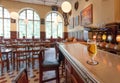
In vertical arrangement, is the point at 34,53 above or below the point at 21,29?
below

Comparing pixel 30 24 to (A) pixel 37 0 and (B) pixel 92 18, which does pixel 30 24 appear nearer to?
(A) pixel 37 0

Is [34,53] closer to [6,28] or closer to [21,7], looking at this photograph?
[6,28]

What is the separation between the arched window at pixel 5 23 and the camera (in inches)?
477

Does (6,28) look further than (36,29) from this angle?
No

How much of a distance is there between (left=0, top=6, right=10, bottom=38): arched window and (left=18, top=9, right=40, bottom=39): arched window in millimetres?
1032

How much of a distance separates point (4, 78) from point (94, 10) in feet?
15.6

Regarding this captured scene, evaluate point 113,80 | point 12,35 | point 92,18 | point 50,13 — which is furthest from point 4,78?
point 50,13

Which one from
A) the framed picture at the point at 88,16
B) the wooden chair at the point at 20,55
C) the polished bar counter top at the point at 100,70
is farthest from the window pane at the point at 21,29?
the polished bar counter top at the point at 100,70

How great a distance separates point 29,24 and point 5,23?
2.10m

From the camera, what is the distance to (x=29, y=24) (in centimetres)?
1339

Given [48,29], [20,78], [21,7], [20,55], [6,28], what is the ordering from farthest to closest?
[48,29], [21,7], [6,28], [20,55], [20,78]

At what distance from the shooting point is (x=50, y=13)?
46.0 feet

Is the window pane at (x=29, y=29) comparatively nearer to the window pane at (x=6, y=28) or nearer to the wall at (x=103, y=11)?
the window pane at (x=6, y=28)

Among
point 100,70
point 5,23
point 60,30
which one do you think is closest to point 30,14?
point 5,23
